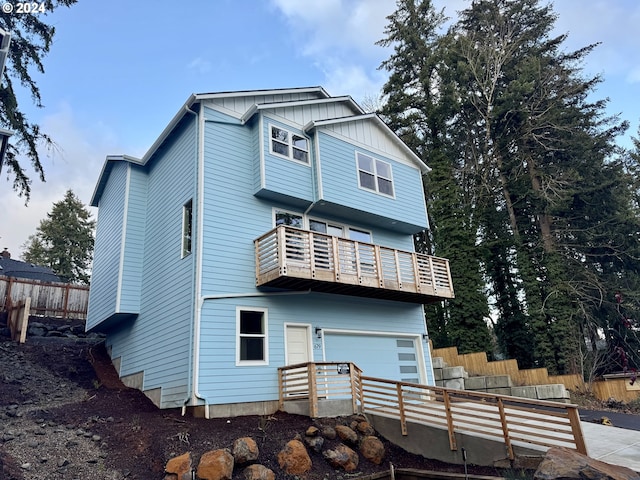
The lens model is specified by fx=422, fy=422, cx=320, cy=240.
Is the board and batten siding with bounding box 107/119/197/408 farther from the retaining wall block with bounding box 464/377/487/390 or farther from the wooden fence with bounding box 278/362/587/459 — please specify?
the retaining wall block with bounding box 464/377/487/390

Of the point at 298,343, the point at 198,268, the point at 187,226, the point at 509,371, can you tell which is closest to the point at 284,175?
the point at 187,226

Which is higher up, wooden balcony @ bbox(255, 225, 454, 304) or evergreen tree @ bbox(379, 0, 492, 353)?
evergreen tree @ bbox(379, 0, 492, 353)

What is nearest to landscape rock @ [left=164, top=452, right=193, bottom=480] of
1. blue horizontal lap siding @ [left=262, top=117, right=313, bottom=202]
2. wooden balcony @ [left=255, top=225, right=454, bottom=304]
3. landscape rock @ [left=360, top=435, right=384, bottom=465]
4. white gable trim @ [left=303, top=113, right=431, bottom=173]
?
landscape rock @ [left=360, top=435, right=384, bottom=465]

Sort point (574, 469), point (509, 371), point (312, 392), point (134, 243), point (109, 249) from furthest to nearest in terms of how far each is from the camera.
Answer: point (509, 371) → point (109, 249) → point (134, 243) → point (312, 392) → point (574, 469)

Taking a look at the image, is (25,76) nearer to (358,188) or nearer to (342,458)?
(358,188)

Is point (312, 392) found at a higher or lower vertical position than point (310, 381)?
lower

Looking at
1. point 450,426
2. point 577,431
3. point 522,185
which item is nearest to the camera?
point 577,431

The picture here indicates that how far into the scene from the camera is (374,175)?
1448cm

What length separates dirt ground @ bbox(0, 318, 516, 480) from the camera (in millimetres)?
6688

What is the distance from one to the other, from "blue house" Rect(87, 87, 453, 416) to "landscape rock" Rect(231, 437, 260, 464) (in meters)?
2.34

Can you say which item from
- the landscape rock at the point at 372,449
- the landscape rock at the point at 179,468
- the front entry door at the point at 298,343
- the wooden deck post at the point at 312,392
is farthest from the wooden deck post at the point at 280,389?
the landscape rock at the point at 179,468

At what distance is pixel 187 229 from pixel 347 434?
6.59 metres

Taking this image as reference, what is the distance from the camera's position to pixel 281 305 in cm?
1117
